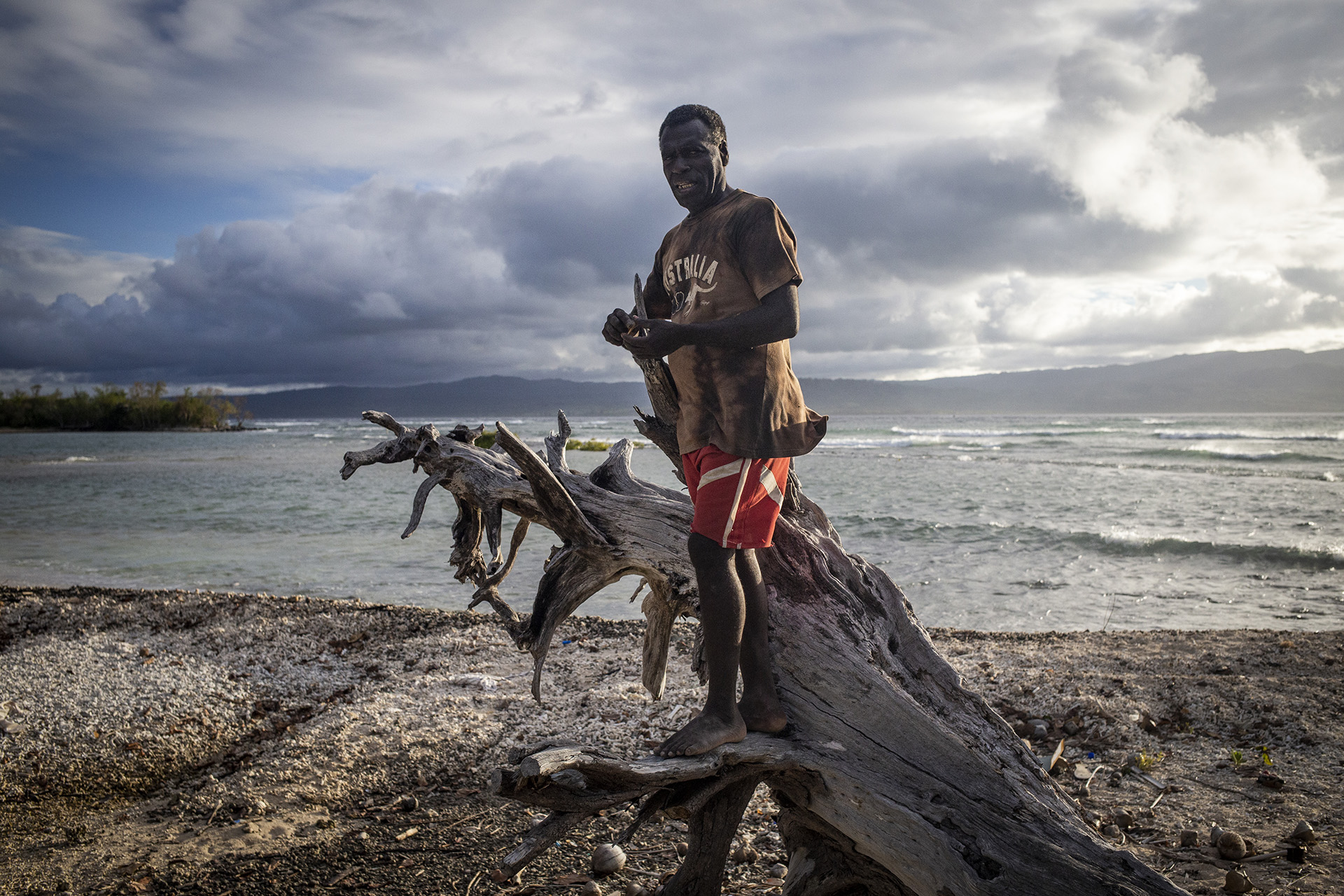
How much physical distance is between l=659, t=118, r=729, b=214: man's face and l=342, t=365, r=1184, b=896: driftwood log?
0.75 metres

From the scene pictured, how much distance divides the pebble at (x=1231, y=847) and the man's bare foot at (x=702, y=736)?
2.53 m

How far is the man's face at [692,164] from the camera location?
9.00ft

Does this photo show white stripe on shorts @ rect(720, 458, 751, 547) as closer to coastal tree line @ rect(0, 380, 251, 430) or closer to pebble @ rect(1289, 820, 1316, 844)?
pebble @ rect(1289, 820, 1316, 844)

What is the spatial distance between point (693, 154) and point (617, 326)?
2.53 ft

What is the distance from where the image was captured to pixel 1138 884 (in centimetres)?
239

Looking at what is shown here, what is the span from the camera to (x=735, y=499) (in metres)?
2.56

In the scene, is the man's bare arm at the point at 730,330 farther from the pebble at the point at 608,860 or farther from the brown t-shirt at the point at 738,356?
the pebble at the point at 608,860

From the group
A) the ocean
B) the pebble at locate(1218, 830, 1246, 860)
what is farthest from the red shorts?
the ocean

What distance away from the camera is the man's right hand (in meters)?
2.57

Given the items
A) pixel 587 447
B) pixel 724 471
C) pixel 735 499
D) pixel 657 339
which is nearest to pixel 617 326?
pixel 657 339

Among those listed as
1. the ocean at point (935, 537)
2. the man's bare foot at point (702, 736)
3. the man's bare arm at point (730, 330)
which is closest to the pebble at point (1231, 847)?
the man's bare foot at point (702, 736)

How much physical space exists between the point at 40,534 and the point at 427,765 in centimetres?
1411

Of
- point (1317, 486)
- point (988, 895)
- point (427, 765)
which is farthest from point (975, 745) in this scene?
point (1317, 486)

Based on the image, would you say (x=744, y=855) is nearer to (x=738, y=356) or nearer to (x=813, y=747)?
(x=813, y=747)
